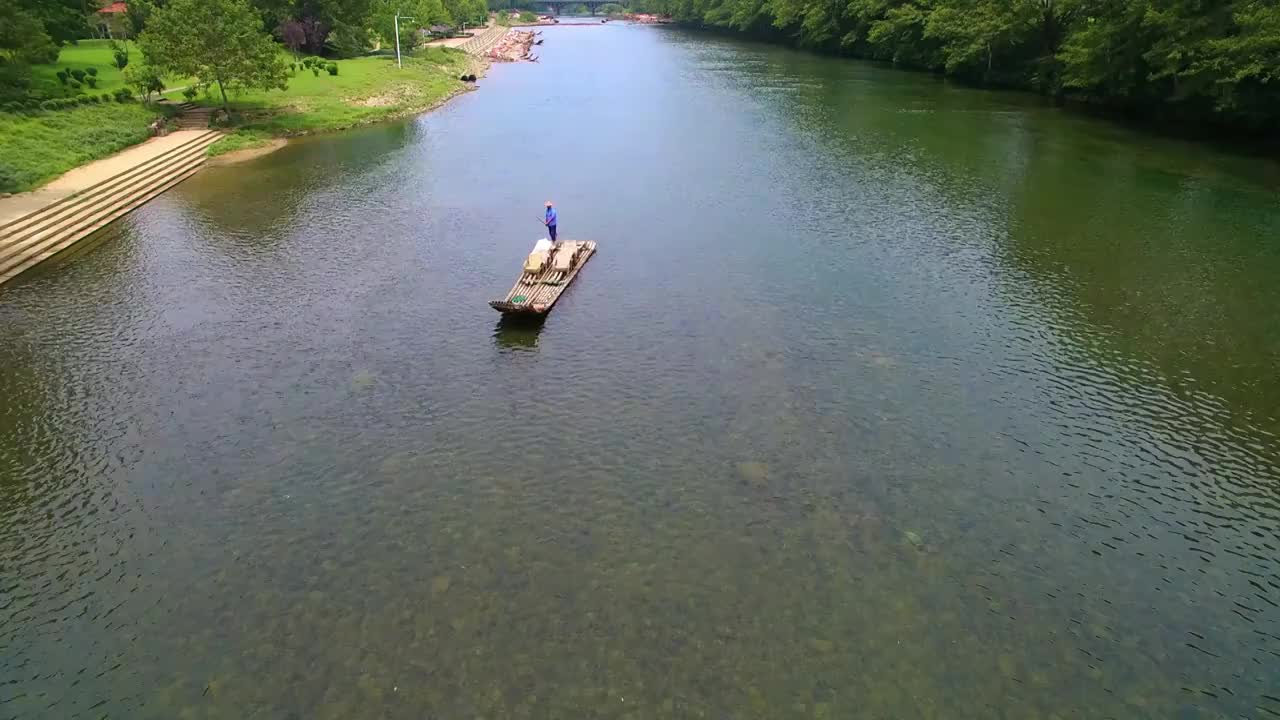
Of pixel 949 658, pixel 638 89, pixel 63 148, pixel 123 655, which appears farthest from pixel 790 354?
pixel 638 89

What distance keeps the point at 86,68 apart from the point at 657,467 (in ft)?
222

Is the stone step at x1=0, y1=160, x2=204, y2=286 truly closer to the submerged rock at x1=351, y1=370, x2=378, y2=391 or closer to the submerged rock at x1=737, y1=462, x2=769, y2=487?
the submerged rock at x1=351, y1=370, x2=378, y2=391

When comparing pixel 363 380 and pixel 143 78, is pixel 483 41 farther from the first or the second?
pixel 363 380

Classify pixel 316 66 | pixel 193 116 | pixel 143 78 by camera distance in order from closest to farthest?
1. pixel 143 78
2. pixel 193 116
3. pixel 316 66

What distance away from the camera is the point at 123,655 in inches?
584

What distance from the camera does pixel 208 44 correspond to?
56.0 metres

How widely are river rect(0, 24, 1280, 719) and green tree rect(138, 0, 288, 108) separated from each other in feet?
74.2

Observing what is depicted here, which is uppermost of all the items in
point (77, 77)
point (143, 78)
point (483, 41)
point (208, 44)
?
point (208, 44)

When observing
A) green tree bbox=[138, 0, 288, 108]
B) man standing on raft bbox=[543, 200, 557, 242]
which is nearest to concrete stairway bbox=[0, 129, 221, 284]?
green tree bbox=[138, 0, 288, 108]

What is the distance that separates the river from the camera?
1464 centimetres

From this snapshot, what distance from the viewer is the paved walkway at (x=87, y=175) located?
1469 inches

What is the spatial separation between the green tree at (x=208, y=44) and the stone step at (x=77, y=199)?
6.98 m

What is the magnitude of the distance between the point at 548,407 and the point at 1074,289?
21.7 metres

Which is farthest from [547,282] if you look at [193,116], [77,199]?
[193,116]
